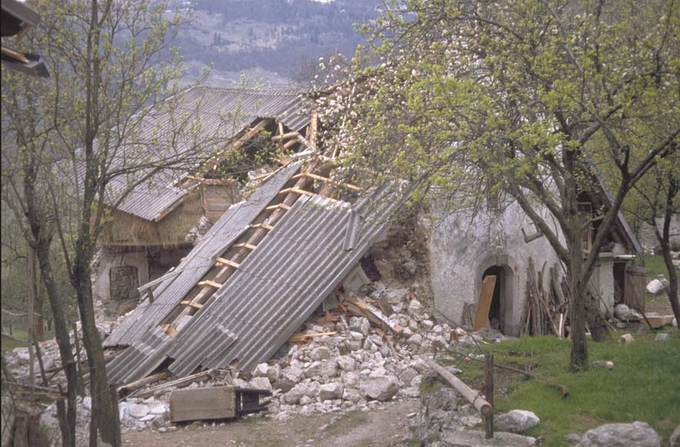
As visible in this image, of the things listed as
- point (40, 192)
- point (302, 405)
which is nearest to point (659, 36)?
point (40, 192)

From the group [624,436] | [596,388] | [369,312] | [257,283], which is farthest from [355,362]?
[624,436]

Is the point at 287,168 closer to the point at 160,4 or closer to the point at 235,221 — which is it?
the point at 235,221

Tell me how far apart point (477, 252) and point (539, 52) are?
8993 mm

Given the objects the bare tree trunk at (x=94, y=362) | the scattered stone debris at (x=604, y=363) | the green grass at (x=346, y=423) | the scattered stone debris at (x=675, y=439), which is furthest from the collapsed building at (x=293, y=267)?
the scattered stone debris at (x=675, y=439)

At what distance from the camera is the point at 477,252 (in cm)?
1862

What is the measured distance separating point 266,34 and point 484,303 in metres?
136

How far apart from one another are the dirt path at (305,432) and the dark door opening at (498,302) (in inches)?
287

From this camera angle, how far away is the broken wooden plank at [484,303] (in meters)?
18.0

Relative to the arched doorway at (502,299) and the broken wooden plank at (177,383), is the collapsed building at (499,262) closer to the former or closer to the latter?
the arched doorway at (502,299)

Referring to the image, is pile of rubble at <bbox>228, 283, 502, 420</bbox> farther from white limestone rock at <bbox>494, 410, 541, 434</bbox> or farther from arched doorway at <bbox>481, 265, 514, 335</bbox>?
white limestone rock at <bbox>494, 410, 541, 434</bbox>

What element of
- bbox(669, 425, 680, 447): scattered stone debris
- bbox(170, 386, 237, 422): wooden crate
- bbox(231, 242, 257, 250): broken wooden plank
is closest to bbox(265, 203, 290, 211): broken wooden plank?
bbox(231, 242, 257, 250): broken wooden plank

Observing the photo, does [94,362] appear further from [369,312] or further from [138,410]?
[369,312]

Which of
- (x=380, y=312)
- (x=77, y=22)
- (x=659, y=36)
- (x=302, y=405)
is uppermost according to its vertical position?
(x=77, y=22)

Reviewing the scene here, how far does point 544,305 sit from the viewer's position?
1997 centimetres
